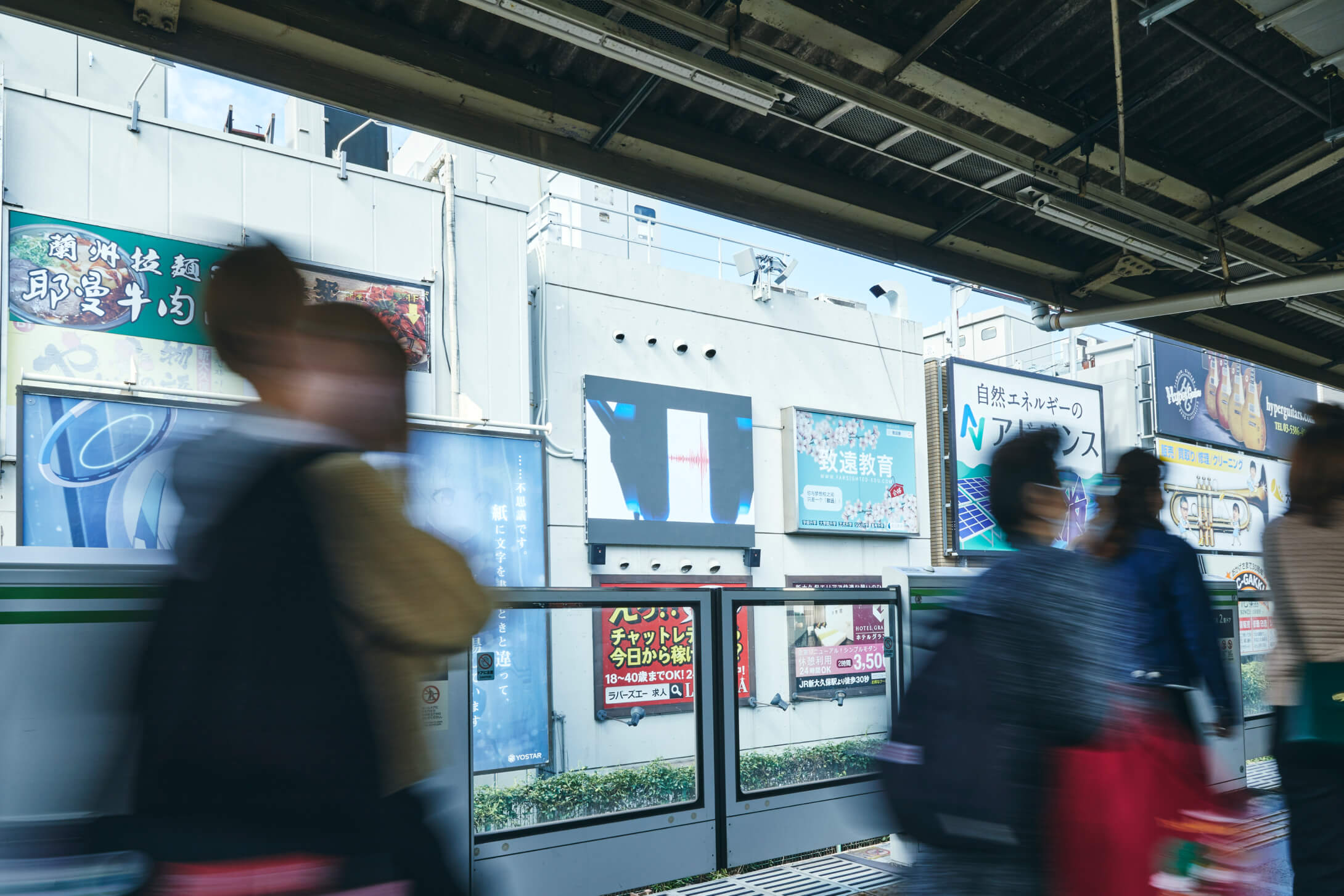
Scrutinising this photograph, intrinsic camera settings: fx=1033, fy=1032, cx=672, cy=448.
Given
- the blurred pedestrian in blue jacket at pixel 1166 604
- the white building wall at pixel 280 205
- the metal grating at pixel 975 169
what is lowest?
the blurred pedestrian in blue jacket at pixel 1166 604

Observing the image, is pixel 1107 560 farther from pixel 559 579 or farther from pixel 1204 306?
pixel 559 579

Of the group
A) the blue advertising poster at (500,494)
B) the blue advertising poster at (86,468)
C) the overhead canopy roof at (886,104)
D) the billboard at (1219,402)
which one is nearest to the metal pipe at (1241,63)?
the overhead canopy roof at (886,104)

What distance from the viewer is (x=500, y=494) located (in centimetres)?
1185

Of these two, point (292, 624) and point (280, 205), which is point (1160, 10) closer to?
point (292, 624)

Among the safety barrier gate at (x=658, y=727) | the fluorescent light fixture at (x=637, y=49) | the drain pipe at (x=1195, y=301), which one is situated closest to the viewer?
the fluorescent light fixture at (x=637, y=49)

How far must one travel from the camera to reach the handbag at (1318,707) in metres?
2.80

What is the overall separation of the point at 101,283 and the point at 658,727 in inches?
293

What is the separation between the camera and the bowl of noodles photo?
30.1ft

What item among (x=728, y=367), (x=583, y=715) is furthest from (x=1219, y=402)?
(x=583, y=715)

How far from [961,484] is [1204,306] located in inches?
486

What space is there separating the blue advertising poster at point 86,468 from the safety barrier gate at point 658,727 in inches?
210

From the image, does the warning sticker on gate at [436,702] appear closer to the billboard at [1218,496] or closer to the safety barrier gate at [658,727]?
the safety barrier gate at [658,727]

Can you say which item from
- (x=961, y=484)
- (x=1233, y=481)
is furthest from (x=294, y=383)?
(x=1233, y=481)

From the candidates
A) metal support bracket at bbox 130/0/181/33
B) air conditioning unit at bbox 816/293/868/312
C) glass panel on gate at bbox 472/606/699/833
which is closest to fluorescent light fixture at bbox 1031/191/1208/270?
glass panel on gate at bbox 472/606/699/833
